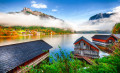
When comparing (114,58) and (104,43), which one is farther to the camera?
(104,43)

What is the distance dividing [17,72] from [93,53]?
19.4 metres

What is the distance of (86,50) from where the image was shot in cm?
1972

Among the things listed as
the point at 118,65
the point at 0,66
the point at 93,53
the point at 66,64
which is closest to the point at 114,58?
the point at 118,65

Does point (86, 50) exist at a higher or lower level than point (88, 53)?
higher

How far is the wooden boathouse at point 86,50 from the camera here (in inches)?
743

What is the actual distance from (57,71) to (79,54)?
18736 mm

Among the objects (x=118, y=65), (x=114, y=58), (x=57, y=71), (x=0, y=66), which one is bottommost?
(x=0, y=66)

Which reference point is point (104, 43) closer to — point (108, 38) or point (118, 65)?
point (108, 38)

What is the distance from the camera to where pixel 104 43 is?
116 feet

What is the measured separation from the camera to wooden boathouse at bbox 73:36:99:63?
743 inches

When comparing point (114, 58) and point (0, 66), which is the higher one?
point (114, 58)

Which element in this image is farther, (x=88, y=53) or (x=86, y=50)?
(x=86, y=50)

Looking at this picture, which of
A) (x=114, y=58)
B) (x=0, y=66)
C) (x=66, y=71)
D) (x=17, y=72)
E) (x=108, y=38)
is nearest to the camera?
(x=66, y=71)

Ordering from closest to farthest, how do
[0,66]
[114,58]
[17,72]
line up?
[114,58]
[0,66]
[17,72]
